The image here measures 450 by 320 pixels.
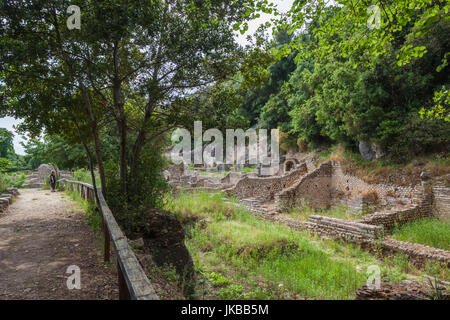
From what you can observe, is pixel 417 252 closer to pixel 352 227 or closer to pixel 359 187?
pixel 352 227

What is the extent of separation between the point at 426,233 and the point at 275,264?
595cm

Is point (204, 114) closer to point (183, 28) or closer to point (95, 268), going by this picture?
point (183, 28)

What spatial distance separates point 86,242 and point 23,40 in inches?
177

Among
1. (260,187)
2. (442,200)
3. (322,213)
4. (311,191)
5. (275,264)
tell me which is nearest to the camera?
(275,264)

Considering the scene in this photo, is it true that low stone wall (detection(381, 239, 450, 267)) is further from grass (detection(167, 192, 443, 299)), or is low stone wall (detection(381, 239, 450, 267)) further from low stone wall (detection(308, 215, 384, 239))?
low stone wall (detection(308, 215, 384, 239))

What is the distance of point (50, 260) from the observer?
4.26 metres

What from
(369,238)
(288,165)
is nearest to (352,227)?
(369,238)

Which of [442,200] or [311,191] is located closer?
[442,200]

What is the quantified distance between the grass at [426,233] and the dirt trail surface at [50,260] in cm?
960

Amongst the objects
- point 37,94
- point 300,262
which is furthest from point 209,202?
point 37,94

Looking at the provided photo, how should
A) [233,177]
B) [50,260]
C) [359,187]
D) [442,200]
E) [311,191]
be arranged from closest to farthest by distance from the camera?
[50,260] → [442,200] → [359,187] → [311,191] → [233,177]

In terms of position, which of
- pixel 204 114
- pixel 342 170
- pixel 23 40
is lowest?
pixel 342 170
